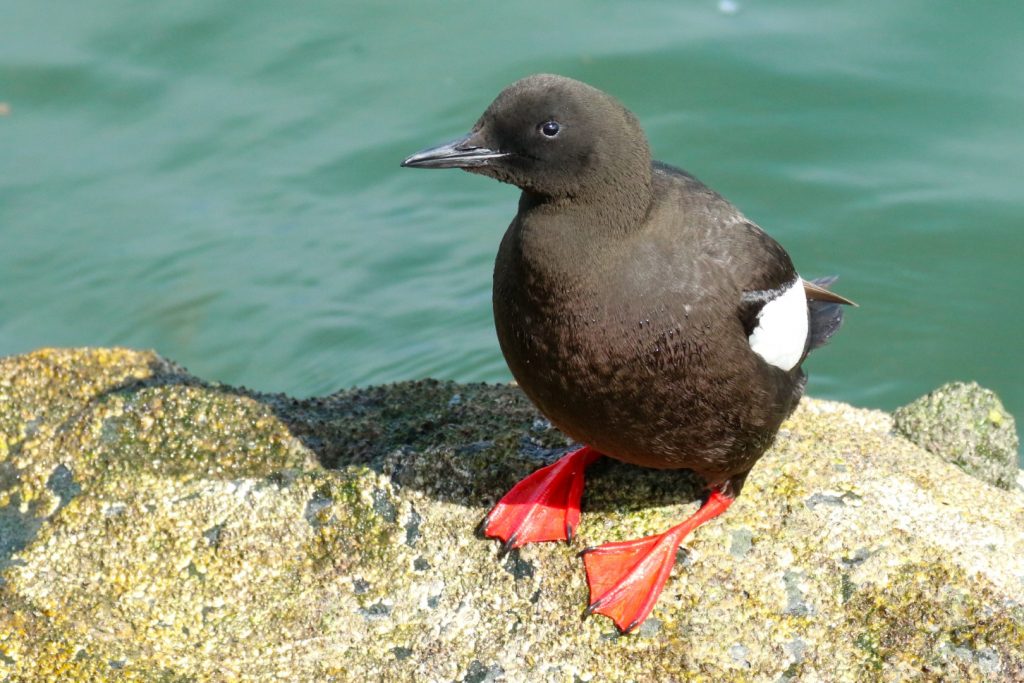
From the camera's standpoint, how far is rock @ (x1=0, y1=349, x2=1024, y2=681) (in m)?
4.13

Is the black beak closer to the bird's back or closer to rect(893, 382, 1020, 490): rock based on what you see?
the bird's back

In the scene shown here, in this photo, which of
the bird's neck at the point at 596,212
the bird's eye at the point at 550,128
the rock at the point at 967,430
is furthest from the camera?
the rock at the point at 967,430

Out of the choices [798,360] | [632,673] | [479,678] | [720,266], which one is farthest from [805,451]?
[479,678]

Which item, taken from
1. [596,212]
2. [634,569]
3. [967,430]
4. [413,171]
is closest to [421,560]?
[634,569]

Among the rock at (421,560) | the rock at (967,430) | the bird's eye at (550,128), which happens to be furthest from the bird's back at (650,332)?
the rock at (967,430)

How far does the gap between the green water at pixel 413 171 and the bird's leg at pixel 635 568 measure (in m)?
A: 3.86

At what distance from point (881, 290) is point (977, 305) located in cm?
68

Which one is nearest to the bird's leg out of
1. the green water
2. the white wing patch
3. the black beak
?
the white wing patch

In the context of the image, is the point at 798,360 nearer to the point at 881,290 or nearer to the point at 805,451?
the point at 805,451

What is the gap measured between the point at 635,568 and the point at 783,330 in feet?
3.72

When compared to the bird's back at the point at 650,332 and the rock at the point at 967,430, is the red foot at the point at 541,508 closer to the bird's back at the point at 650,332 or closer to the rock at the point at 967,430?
the bird's back at the point at 650,332

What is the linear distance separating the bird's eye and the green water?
4.58 m

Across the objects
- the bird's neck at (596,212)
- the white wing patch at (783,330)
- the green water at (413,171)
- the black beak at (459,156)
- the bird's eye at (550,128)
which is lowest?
the green water at (413,171)

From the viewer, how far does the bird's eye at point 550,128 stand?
13.3ft
